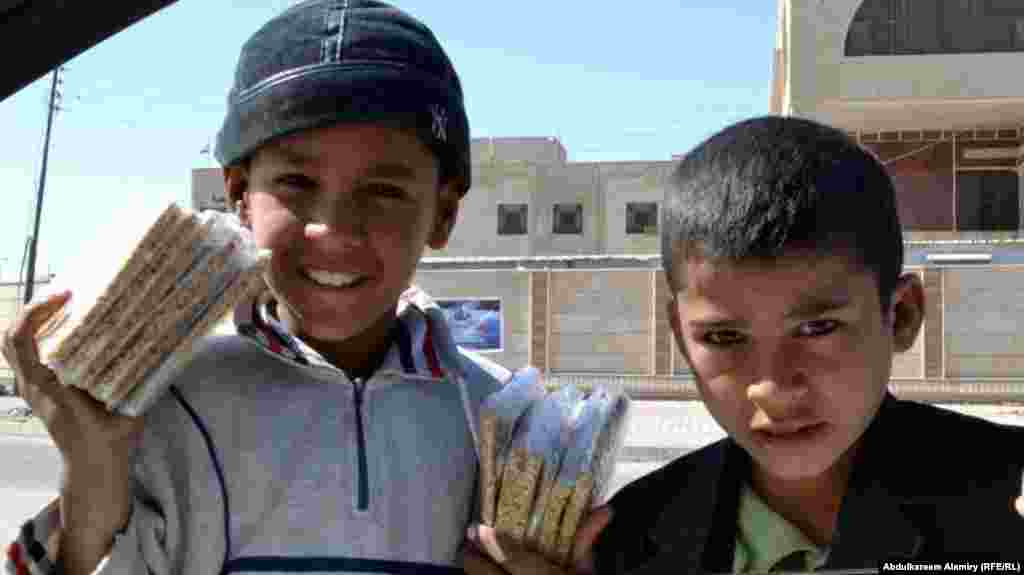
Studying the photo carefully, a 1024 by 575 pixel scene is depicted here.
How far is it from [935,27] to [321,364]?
2576 cm

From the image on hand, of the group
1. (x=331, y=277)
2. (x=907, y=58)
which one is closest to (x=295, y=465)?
(x=331, y=277)

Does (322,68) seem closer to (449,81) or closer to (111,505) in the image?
(449,81)

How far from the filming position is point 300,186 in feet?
4.84

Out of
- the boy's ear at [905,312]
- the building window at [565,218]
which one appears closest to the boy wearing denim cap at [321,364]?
the boy's ear at [905,312]

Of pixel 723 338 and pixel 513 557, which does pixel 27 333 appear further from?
pixel 723 338

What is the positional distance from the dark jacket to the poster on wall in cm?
2071

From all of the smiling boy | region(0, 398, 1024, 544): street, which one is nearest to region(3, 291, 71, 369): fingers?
the smiling boy

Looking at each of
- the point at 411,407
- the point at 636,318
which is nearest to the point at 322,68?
the point at 411,407

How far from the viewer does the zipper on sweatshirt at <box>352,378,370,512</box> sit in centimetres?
146

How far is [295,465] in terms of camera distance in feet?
4.84

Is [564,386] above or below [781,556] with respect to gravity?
above

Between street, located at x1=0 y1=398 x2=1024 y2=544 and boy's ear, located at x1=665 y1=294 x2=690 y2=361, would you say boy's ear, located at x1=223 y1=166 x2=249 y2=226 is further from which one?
street, located at x1=0 y1=398 x2=1024 y2=544

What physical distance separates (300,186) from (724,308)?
2.04 feet

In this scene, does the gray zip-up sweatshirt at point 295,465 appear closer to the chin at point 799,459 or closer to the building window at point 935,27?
the chin at point 799,459
